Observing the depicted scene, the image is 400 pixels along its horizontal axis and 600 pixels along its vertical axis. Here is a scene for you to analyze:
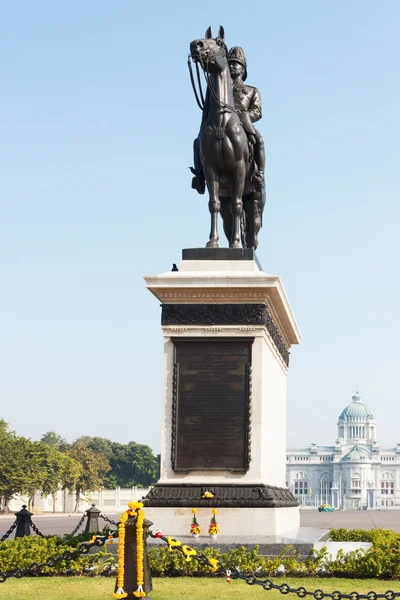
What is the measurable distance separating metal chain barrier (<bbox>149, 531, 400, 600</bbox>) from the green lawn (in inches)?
6.9

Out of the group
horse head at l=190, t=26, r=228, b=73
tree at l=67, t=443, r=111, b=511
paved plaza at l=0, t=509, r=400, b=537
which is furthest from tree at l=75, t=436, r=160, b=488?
horse head at l=190, t=26, r=228, b=73

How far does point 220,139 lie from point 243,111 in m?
1.01

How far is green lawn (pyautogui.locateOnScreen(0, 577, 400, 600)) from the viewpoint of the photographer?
39.8 ft

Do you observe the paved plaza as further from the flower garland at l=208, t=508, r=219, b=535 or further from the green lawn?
the green lawn

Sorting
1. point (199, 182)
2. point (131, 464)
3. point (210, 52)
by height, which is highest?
point (210, 52)

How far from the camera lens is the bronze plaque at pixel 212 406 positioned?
15.6 m

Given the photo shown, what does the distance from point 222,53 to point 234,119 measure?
106 cm

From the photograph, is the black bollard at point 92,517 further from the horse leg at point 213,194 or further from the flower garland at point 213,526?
the horse leg at point 213,194

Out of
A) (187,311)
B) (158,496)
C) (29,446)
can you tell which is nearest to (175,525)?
(158,496)

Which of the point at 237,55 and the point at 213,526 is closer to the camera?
the point at 213,526

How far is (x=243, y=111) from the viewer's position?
17.9 meters

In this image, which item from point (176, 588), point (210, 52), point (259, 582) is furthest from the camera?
point (210, 52)

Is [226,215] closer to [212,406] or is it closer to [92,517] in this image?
[212,406]

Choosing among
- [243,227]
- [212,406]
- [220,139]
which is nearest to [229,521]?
[212,406]
